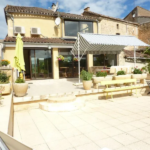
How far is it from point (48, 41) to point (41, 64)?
95.5 inches

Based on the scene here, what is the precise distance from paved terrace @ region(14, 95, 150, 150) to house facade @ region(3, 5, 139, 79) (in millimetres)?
7869

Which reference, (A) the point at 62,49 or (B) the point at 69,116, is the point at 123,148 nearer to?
(B) the point at 69,116

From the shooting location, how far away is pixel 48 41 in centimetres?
1344

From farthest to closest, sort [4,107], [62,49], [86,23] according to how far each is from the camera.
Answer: [86,23]
[62,49]
[4,107]

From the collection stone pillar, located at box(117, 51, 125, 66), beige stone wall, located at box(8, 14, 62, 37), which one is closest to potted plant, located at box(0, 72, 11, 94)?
beige stone wall, located at box(8, 14, 62, 37)

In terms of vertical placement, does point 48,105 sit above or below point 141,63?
below

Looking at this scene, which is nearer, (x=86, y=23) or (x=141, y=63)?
(x=86, y=23)

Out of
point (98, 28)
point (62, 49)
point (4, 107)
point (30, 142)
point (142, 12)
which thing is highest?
point (142, 12)

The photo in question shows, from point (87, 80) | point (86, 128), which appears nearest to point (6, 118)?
point (86, 128)

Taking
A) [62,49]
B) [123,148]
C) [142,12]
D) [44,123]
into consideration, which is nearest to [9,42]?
[62,49]

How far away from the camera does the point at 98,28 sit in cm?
1822

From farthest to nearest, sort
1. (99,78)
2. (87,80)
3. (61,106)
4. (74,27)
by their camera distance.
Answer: (74,27) → (99,78) → (87,80) → (61,106)

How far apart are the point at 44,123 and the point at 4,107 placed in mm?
1515

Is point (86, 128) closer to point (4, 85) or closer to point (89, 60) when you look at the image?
point (4, 85)
